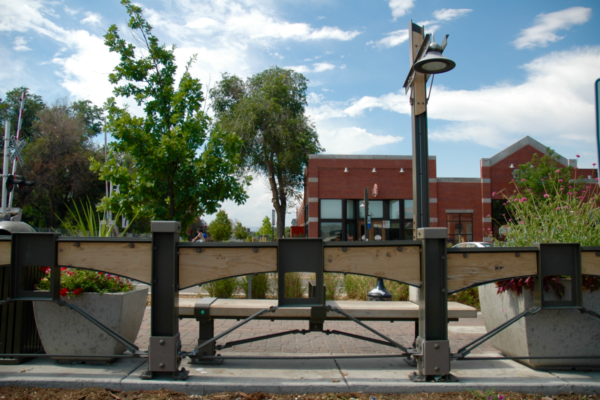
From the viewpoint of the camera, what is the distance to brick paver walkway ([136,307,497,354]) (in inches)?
202

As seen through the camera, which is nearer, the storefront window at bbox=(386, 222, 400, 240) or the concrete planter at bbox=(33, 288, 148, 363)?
the concrete planter at bbox=(33, 288, 148, 363)

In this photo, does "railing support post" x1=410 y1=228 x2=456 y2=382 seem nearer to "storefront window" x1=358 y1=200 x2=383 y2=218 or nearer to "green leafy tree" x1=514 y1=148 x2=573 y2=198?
"green leafy tree" x1=514 y1=148 x2=573 y2=198

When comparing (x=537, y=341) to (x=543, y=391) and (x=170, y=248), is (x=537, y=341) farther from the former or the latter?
(x=170, y=248)

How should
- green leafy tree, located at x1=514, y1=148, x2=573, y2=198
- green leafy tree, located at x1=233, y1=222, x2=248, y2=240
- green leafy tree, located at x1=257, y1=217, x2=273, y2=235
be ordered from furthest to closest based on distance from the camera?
1. green leafy tree, located at x1=257, y1=217, x2=273, y2=235
2. green leafy tree, located at x1=233, y1=222, x2=248, y2=240
3. green leafy tree, located at x1=514, y1=148, x2=573, y2=198

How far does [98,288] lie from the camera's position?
4281 millimetres

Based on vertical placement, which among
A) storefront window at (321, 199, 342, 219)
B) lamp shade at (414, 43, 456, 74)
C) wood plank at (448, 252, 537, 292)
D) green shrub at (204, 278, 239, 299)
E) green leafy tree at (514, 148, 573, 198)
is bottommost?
green shrub at (204, 278, 239, 299)

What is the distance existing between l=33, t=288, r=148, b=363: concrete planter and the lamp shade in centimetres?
444

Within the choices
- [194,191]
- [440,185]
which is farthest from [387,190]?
[194,191]

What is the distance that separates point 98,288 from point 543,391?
14.1 ft

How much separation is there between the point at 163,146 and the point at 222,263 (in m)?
5.87

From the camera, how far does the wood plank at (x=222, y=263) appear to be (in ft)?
12.1

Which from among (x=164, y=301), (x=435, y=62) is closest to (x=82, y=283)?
(x=164, y=301)

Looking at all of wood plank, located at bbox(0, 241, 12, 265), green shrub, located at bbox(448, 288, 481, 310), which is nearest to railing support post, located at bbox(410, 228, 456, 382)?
wood plank, located at bbox(0, 241, 12, 265)

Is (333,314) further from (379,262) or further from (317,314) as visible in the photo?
(379,262)
